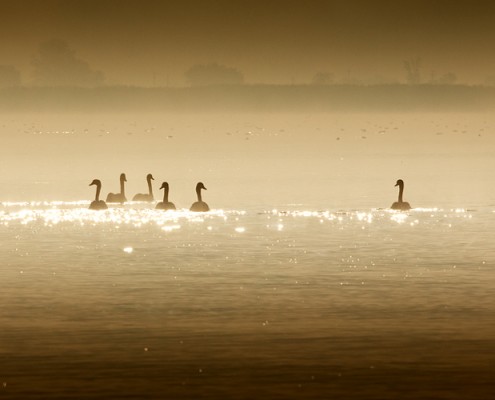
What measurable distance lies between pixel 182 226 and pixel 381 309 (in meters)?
17.2

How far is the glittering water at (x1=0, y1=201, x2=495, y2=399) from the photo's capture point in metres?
16.8

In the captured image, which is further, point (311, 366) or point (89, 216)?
point (89, 216)

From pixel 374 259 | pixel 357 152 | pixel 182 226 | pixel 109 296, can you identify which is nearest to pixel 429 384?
pixel 109 296

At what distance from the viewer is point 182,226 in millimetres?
38938

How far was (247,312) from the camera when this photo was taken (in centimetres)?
2188

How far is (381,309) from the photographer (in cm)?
2216

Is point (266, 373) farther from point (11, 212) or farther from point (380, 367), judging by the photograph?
point (11, 212)

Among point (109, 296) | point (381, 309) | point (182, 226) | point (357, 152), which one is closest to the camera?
point (381, 309)

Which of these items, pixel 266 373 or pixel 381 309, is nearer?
pixel 266 373

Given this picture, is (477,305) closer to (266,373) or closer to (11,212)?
(266,373)

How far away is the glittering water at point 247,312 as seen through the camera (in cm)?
1675

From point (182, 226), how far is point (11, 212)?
25.7ft

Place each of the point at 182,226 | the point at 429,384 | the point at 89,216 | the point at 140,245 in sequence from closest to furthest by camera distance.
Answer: the point at 429,384
the point at 140,245
the point at 182,226
the point at 89,216

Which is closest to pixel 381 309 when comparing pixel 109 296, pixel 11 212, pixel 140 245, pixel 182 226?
pixel 109 296
